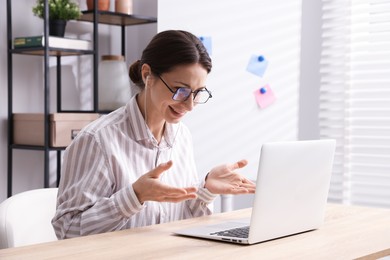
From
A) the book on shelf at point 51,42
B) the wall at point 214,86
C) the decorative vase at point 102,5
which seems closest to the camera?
the book on shelf at point 51,42

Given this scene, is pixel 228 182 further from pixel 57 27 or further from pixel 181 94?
pixel 57 27

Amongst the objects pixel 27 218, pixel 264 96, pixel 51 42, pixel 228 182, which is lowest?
pixel 27 218

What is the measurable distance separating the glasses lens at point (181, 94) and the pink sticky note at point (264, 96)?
1.38 metres

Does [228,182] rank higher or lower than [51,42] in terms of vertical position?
lower

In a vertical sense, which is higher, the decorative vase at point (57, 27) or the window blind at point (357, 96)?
the decorative vase at point (57, 27)

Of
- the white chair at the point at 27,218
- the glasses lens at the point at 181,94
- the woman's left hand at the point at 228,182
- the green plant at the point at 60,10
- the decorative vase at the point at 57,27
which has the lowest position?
the white chair at the point at 27,218

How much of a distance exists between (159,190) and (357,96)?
6.67 ft

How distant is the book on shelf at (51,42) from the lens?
2.96 m

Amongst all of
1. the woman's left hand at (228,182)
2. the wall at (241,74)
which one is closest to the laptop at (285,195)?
the woman's left hand at (228,182)

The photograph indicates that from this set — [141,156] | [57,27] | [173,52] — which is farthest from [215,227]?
[57,27]

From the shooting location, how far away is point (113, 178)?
1.88 metres

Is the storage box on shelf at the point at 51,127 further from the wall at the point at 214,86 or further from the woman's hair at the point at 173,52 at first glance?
the woman's hair at the point at 173,52

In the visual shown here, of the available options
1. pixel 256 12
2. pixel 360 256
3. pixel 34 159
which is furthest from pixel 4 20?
pixel 360 256

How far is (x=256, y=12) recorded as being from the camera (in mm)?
3221
